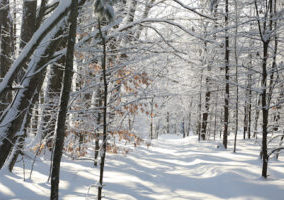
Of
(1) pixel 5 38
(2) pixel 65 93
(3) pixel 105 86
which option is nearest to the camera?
(2) pixel 65 93

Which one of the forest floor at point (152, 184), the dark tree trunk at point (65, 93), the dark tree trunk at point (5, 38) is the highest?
the dark tree trunk at point (5, 38)

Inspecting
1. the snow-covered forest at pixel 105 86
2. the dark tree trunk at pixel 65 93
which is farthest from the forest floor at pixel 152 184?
the dark tree trunk at pixel 65 93

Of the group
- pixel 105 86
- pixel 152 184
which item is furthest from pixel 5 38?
pixel 152 184

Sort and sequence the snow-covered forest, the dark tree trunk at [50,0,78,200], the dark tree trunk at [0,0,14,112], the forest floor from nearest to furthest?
the dark tree trunk at [50,0,78,200] < the snow-covered forest < the forest floor < the dark tree trunk at [0,0,14,112]

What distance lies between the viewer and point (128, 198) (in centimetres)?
577

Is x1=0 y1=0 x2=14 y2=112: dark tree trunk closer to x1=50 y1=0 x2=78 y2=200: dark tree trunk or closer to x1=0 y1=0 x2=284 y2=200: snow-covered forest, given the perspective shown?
x1=0 y1=0 x2=284 y2=200: snow-covered forest

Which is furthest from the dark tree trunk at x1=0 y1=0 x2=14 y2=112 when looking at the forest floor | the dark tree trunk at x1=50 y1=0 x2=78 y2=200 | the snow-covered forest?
the dark tree trunk at x1=50 y1=0 x2=78 y2=200

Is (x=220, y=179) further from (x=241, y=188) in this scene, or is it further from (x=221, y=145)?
(x=221, y=145)

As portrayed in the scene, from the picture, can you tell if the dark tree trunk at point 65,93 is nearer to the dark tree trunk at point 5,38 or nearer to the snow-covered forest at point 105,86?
the snow-covered forest at point 105,86

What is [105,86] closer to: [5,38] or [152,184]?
[152,184]

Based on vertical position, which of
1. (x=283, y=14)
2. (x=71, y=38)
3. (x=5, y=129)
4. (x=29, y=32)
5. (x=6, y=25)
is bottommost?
(x=5, y=129)

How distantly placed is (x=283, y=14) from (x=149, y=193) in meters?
5.78

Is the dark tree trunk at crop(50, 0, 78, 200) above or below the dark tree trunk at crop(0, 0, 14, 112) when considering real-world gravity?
below

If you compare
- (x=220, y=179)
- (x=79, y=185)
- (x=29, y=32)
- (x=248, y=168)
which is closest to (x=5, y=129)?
→ (x=29, y=32)
